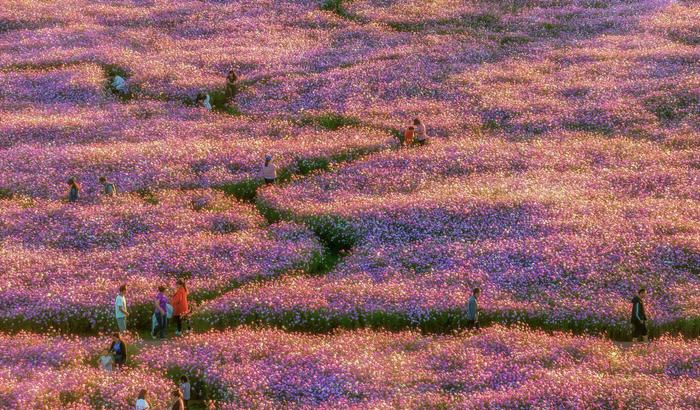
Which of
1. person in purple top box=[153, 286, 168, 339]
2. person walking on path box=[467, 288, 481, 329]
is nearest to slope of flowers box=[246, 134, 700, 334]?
person walking on path box=[467, 288, 481, 329]

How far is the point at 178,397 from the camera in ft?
64.3

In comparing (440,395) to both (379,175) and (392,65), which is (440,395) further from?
(392,65)

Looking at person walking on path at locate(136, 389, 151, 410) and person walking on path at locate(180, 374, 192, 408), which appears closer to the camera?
person walking on path at locate(136, 389, 151, 410)

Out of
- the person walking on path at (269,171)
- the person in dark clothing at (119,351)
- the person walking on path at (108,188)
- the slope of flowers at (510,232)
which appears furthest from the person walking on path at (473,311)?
the person walking on path at (108,188)

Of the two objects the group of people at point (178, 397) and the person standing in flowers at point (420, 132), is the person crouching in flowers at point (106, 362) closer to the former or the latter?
the group of people at point (178, 397)

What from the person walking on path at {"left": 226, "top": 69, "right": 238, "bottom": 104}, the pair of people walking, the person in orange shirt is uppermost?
the person walking on path at {"left": 226, "top": 69, "right": 238, "bottom": 104}

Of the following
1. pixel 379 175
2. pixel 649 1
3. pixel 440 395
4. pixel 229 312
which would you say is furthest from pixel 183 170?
pixel 649 1

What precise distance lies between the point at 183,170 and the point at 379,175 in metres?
8.43

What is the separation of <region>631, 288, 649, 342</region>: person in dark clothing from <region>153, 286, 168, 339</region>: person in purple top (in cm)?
1375

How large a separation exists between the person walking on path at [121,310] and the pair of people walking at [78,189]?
29.5 feet

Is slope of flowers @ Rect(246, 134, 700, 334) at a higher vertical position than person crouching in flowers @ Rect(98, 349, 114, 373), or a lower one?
higher

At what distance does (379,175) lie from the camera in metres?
34.2

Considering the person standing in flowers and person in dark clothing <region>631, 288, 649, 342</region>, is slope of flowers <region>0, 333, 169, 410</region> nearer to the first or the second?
person in dark clothing <region>631, 288, 649, 342</region>

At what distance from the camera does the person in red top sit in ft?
80.7
